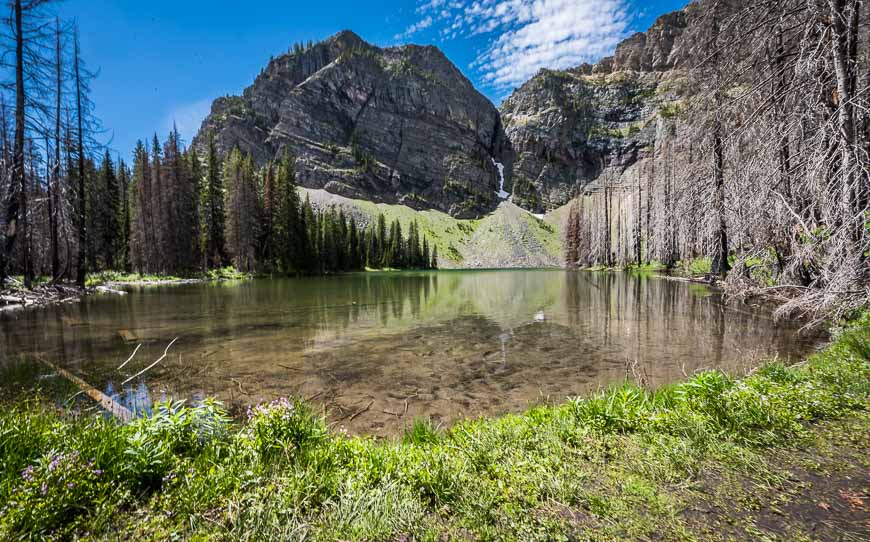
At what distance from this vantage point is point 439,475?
3006 mm

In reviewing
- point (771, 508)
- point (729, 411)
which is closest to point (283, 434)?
point (771, 508)

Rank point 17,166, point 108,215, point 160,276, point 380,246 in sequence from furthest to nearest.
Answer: point 380,246 → point 108,215 → point 160,276 → point 17,166

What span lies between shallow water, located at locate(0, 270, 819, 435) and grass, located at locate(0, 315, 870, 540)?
2.32 meters

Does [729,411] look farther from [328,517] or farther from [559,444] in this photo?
[328,517]

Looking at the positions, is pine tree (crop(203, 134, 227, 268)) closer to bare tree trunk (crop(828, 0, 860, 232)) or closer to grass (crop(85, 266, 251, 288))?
grass (crop(85, 266, 251, 288))

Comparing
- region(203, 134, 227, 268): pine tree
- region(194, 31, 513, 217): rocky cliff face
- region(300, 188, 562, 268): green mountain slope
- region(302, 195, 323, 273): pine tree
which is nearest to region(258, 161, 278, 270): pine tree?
region(203, 134, 227, 268): pine tree

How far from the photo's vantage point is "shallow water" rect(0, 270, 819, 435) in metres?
6.77

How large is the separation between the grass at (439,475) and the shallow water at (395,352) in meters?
2.32

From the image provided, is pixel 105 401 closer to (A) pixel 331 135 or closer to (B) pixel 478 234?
(B) pixel 478 234

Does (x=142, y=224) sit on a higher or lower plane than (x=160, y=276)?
higher

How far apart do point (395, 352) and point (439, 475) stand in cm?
725

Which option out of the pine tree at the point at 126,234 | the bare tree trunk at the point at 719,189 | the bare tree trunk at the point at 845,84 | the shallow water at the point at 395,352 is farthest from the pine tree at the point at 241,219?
the bare tree trunk at the point at 845,84

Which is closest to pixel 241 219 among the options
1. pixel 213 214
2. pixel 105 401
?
pixel 213 214

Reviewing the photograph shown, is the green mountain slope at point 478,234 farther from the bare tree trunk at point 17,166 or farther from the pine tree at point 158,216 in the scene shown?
the bare tree trunk at point 17,166
